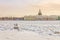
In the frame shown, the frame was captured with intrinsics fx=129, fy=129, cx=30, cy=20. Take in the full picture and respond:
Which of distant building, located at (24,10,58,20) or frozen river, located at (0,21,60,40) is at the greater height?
distant building, located at (24,10,58,20)

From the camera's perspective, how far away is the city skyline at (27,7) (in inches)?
84.0

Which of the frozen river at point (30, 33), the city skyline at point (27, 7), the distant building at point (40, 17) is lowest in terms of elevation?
the frozen river at point (30, 33)

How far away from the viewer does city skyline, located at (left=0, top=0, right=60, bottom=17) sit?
2.13 meters

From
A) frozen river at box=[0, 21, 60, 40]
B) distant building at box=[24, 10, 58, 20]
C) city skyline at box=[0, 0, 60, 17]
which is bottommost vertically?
frozen river at box=[0, 21, 60, 40]

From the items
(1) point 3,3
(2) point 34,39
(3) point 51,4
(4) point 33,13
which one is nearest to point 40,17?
(4) point 33,13

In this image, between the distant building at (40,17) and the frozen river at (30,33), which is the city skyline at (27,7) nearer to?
the distant building at (40,17)

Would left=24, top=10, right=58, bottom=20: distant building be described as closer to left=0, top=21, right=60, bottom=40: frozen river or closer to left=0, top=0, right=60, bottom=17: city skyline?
left=0, top=0, right=60, bottom=17: city skyline

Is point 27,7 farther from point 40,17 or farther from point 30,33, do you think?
point 30,33

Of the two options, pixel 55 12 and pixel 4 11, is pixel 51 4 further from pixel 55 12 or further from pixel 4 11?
pixel 4 11

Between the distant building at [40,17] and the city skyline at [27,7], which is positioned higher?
the city skyline at [27,7]

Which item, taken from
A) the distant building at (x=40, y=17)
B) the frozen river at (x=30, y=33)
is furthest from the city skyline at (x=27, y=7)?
the frozen river at (x=30, y=33)

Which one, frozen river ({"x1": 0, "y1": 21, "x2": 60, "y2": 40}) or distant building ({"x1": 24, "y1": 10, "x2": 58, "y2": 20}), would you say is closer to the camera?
frozen river ({"x1": 0, "y1": 21, "x2": 60, "y2": 40})

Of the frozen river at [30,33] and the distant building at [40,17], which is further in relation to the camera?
the distant building at [40,17]

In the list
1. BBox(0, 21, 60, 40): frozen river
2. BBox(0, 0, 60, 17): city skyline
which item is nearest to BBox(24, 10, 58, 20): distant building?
BBox(0, 0, 60, 17): city skyline
